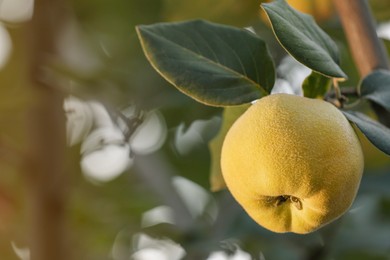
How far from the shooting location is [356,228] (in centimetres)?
133

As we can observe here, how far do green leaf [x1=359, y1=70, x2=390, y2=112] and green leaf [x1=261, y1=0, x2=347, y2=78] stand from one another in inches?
1.5

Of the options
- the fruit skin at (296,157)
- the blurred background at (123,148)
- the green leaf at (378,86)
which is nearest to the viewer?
the fruit skin at (296,157)

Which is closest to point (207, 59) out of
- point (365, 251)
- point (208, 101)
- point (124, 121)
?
point (208, 101)

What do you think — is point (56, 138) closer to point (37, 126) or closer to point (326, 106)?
point (37, 126)

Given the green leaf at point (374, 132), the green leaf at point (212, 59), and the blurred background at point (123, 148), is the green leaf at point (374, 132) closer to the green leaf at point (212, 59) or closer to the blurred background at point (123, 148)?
the green leaf at point (212, 59)

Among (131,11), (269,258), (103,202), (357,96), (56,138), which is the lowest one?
(103,202)

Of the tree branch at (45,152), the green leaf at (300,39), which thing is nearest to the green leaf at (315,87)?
the green leaf at (300,39)

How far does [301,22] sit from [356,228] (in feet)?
2.37

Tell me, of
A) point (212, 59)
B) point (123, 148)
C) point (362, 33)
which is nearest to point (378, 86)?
point (362, 33)

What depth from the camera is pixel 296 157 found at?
568 mm

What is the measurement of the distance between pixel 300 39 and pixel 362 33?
0.09 meters

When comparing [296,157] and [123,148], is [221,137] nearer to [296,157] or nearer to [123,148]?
[296,157]

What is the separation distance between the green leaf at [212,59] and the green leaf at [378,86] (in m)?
0.09

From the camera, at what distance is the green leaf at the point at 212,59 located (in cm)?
67
